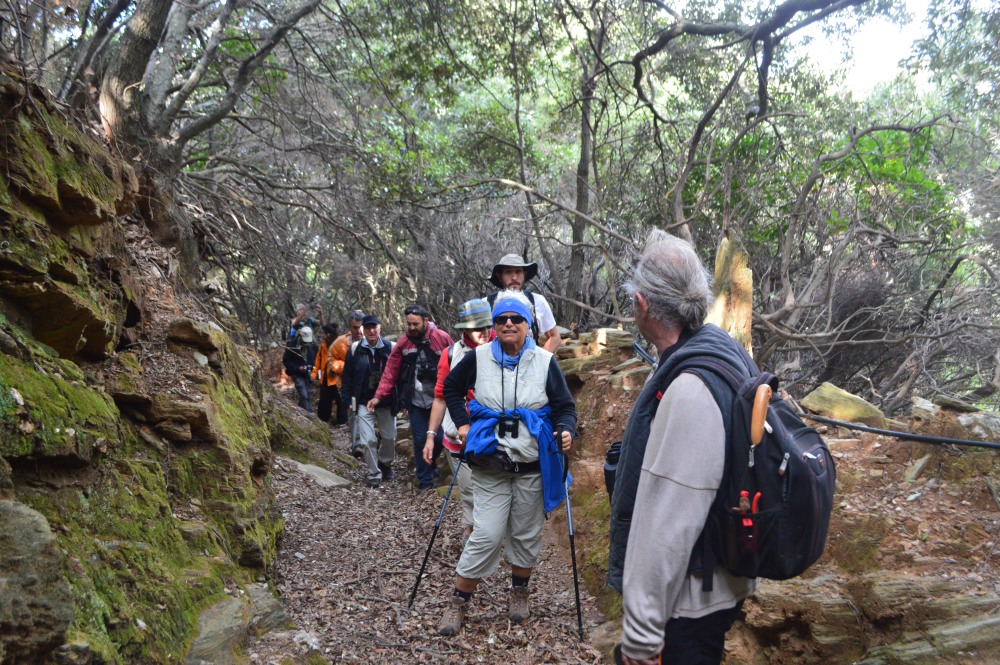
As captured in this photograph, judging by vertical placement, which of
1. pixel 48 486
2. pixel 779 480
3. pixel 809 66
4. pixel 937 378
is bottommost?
pixel 48 486

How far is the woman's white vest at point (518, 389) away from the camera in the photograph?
4250 mm

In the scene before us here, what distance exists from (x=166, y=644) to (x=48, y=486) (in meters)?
0.88

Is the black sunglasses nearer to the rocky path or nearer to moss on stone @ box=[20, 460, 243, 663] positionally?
the rocky path

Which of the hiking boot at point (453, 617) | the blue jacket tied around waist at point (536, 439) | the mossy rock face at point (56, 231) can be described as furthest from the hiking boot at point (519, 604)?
the mossy rock face at point (56, 231)

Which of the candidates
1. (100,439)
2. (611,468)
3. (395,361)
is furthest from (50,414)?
(395,361)

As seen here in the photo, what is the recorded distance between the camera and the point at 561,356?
29.8 ft

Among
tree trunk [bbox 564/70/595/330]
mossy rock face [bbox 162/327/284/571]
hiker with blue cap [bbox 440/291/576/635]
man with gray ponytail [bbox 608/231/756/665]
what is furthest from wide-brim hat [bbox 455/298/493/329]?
tree trunk [bbox 564/70/595/330]

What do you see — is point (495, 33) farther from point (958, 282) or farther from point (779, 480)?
point (779, 480)

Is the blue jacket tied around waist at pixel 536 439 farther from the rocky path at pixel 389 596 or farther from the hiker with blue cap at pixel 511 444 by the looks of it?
the rocky path at pixel 389 596

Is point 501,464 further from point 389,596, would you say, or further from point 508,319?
point 389,596

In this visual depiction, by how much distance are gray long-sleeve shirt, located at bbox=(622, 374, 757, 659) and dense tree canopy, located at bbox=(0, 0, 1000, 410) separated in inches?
228

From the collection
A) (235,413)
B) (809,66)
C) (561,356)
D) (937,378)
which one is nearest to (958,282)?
(937,378)

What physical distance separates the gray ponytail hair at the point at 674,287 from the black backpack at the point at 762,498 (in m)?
0.28

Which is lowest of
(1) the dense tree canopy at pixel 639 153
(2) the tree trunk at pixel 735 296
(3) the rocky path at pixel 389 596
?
(3) the rocky path at pixel 389 596
